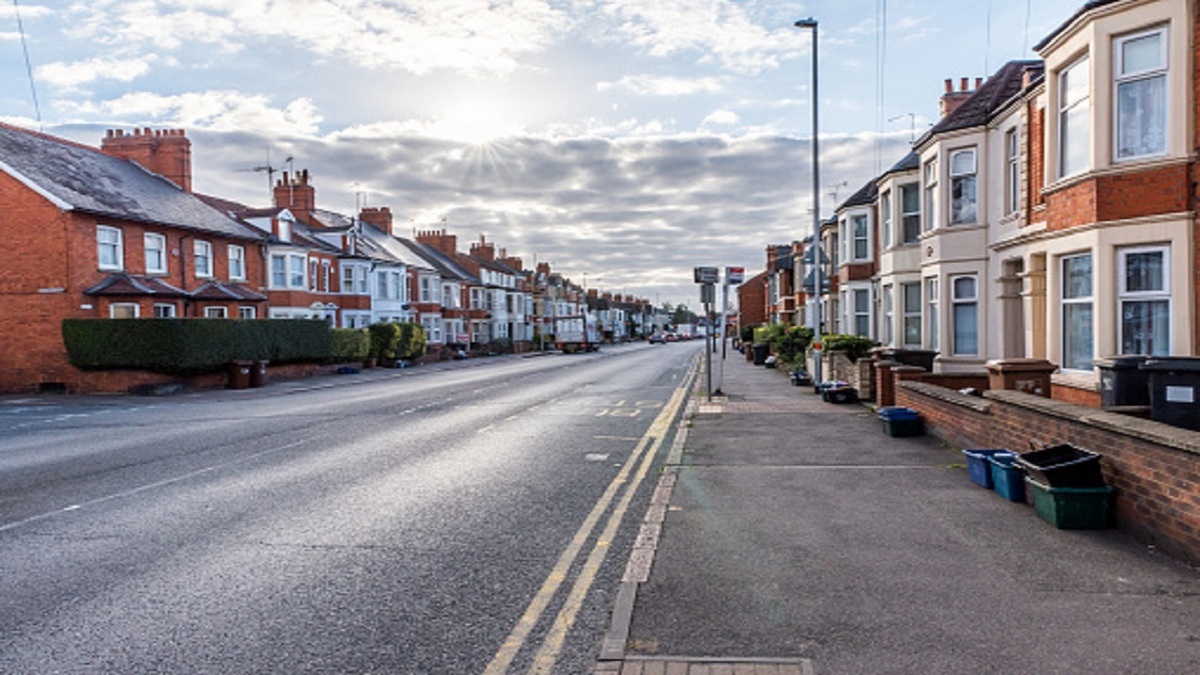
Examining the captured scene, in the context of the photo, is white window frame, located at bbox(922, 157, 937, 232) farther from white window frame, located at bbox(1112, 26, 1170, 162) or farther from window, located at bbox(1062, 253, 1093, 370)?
white window frame, located at bbox(1112, 26, 1170, 162)

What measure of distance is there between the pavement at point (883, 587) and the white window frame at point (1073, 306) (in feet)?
13.7

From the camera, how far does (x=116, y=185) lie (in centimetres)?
3177

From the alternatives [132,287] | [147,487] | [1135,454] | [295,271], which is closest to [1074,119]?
[1135,454]

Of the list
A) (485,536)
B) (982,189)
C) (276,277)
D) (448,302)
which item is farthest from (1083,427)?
(448,302)

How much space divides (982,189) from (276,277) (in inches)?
1330

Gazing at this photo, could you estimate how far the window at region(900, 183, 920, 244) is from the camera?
824 inches

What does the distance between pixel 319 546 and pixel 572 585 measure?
8.24 ft

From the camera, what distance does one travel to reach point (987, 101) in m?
16.9

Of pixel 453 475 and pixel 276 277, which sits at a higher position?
pixel 276 277

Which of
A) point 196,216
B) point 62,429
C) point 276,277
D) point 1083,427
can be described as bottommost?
point 62,429

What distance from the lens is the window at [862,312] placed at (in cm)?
2808

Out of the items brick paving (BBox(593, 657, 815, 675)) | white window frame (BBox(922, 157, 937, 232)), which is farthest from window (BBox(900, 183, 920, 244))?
brick paving (BBox(593, 657, 815, 675))

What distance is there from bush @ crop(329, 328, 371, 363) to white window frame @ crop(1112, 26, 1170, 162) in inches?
1283

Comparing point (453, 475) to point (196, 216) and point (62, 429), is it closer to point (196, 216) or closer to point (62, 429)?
point (62, 429)
